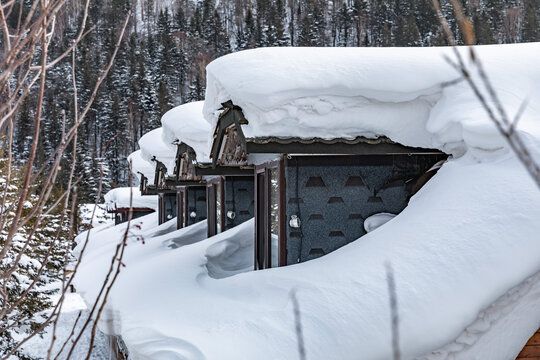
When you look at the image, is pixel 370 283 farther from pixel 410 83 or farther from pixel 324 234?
pixel 410 83

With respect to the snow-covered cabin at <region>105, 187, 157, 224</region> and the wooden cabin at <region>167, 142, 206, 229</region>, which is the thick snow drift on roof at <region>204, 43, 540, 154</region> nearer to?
the wooden cabin at <region>167, 142, 206, 229</region>

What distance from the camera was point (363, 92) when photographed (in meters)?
6.34

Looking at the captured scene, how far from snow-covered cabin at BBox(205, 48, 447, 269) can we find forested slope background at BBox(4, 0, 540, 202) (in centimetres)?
3960

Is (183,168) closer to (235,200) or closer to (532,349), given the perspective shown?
(235,200)

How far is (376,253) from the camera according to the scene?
17.4 ft

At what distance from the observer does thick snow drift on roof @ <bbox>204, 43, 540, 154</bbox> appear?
20.1 feet

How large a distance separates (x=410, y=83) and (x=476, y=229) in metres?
2.10

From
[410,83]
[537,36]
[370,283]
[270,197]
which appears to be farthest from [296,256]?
[537,36]

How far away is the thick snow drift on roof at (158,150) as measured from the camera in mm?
14314

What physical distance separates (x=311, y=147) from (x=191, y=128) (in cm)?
463

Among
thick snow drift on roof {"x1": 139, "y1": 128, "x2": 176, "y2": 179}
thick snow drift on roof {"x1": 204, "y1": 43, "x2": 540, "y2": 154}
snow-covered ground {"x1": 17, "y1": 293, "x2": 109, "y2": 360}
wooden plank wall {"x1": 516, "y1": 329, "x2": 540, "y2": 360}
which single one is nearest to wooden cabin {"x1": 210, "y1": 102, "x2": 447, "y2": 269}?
thick snow drift on roof {"x1": 204, "y1": 43, "x2": 540, "y2": 154}

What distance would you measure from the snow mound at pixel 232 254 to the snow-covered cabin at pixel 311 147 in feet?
3.11

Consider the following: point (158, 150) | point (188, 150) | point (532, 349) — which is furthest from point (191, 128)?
point (532, 349)

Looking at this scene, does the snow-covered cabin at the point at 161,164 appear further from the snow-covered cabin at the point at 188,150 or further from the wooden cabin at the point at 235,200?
the wooden cabin at the point at 235,200
